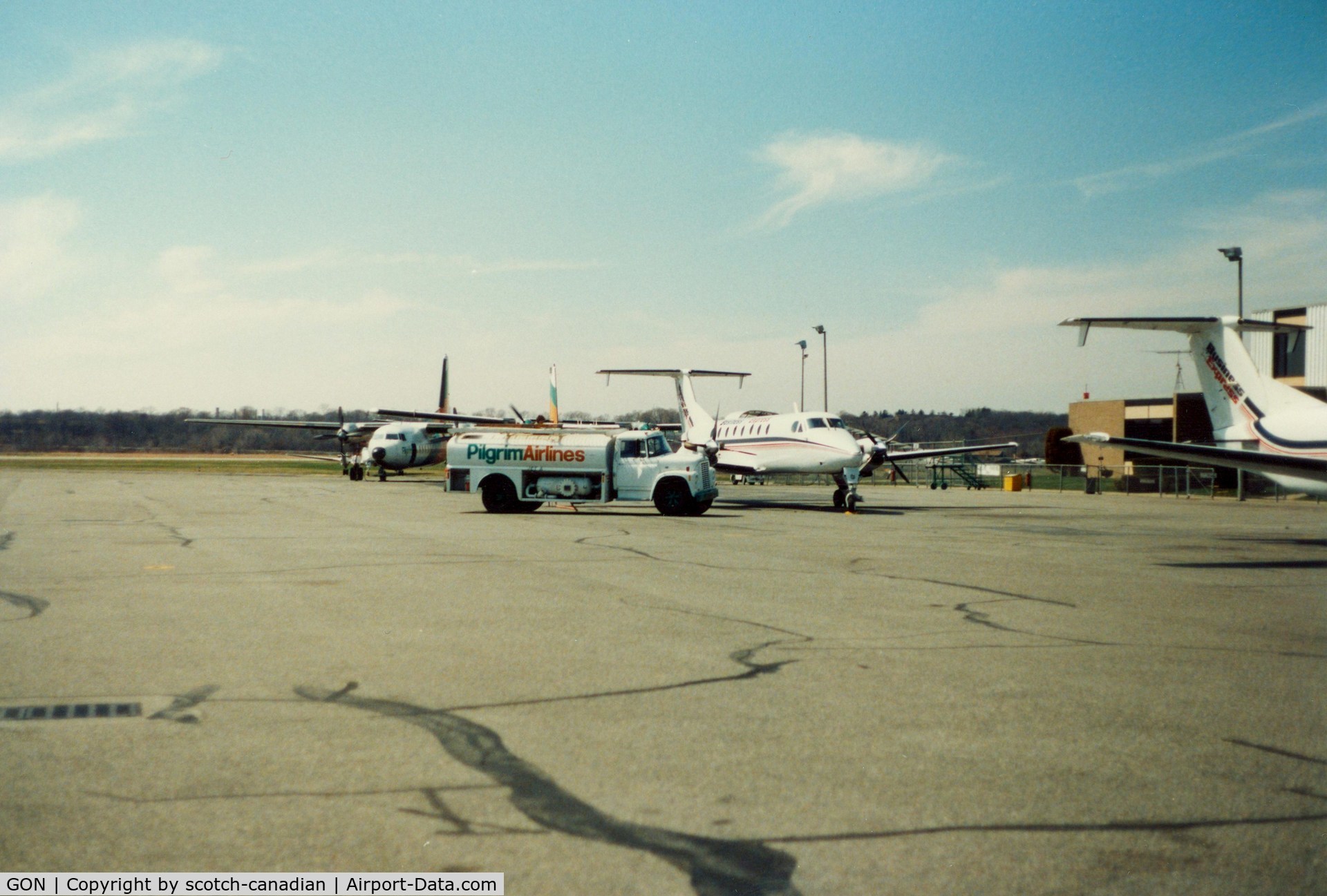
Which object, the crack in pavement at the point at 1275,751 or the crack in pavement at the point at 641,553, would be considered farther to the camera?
the crack in pavement at the point at 641,553

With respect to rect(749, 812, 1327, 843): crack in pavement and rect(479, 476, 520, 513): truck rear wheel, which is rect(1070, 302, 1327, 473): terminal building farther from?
rect(749, 812, 1327, 843): crack in pavement

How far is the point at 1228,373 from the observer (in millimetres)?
21234

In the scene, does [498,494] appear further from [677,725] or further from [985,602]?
[677,725]

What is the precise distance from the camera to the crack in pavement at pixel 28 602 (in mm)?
9990

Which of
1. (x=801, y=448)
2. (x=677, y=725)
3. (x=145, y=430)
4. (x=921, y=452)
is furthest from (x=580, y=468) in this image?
(x=145, y=430)

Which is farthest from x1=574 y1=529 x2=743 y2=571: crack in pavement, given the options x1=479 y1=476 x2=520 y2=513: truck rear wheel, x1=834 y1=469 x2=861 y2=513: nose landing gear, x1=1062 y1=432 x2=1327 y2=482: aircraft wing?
x1=834 y1=469 x2=861 y2=513: nose landing gear

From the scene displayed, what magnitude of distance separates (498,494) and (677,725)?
22038 mm

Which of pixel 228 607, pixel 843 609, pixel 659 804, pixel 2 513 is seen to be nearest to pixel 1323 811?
pixel 659 804

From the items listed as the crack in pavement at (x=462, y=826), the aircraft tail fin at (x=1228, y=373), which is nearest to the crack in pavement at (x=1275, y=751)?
the crack in pavement at (x=462, y=826)

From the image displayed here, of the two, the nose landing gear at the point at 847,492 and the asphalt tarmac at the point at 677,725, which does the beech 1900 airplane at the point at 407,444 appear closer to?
the nose landing gear at the point at 847,492

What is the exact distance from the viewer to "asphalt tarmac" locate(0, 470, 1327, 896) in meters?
3.92

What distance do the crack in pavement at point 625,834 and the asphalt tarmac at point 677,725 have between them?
0.02 meters

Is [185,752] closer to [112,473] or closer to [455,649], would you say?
[455,649]

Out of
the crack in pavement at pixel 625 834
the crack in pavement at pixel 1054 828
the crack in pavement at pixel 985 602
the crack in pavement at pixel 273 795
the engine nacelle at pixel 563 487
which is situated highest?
the engine nacelle at pixel 563 487
